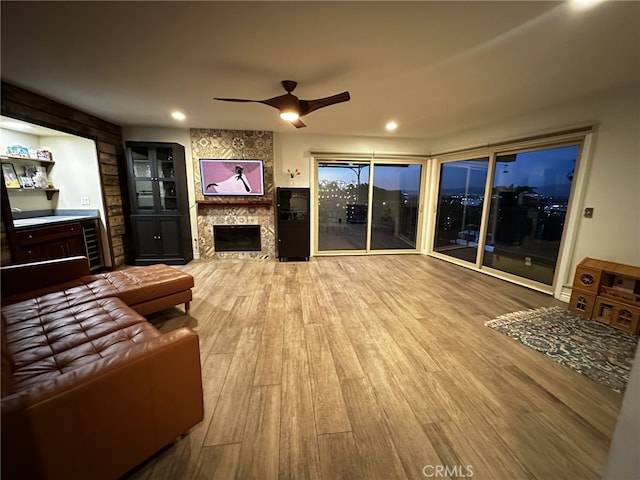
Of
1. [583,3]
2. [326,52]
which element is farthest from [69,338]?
A: [583,3]

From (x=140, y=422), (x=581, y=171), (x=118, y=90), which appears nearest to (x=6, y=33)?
(x=118, y=90)

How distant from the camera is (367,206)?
17.5 ft

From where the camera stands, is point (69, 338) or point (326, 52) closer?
point (69, 338)

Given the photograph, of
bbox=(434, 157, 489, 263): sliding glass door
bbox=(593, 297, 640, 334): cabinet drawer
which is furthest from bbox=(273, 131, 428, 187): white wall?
bbox=(593, 297, 640, 334): cabinet drawer

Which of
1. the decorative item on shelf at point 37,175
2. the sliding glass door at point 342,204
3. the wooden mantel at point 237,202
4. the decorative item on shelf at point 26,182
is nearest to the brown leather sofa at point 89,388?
the decorative item on shelf at point 26,182

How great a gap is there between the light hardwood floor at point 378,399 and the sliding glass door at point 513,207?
3.22 feet

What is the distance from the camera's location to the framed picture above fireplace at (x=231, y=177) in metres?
4.68

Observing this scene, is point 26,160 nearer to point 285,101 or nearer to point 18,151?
point 18,151

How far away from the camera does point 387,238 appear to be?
18.7ft

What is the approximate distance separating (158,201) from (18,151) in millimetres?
1659

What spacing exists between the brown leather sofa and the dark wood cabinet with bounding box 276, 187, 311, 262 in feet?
10.0

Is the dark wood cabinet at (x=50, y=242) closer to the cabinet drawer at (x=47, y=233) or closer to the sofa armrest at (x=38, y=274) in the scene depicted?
the cabinet drawer at (x=47, y=233)

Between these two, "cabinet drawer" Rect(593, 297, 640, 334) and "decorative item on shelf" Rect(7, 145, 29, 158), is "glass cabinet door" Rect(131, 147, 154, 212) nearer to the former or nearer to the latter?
"decorative item on shelf" Rect(7, 145, 29, 158)

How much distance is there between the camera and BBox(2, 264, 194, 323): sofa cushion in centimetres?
182
